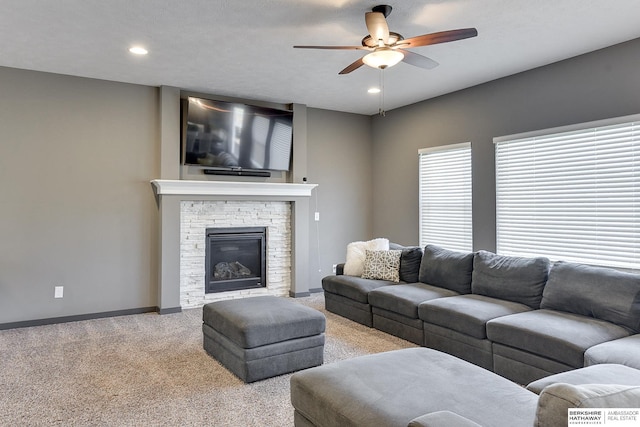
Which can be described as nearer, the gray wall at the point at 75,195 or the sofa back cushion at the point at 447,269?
the sofa back cushion at the point at 447,269

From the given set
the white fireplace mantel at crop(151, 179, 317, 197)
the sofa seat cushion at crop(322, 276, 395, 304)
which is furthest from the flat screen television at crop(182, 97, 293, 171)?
the sofa seat cushion at crop(322, 276, 395, 304)

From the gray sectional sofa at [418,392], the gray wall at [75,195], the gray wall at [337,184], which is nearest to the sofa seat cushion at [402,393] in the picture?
the gray sectional sofa at [418,392]

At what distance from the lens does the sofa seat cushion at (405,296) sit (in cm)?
402

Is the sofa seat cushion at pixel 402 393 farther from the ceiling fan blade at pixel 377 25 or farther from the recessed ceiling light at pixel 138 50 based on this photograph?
the recessed ceiling light at pixel 138 50

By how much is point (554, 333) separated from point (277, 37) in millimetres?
3200

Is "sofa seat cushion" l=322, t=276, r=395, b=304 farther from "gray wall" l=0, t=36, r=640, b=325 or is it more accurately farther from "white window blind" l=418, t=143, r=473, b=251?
"gray wall" l=0, t=36, r=640, b=325

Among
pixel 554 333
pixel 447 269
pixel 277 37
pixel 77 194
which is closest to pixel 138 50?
pixel 277 37

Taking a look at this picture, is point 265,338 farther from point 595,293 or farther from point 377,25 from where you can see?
point 595,293

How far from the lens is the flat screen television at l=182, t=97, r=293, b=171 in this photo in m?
5.27

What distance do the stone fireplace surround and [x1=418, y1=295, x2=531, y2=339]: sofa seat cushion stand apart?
2.62 meters

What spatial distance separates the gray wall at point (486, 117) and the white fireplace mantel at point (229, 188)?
4.59ft

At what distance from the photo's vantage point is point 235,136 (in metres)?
5.52

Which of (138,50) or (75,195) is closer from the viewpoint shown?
(138,50)

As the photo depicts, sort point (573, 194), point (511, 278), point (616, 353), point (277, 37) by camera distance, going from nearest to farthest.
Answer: point (616, 353)
point (277, 37)
point (511, 278)
point (573, 194)
